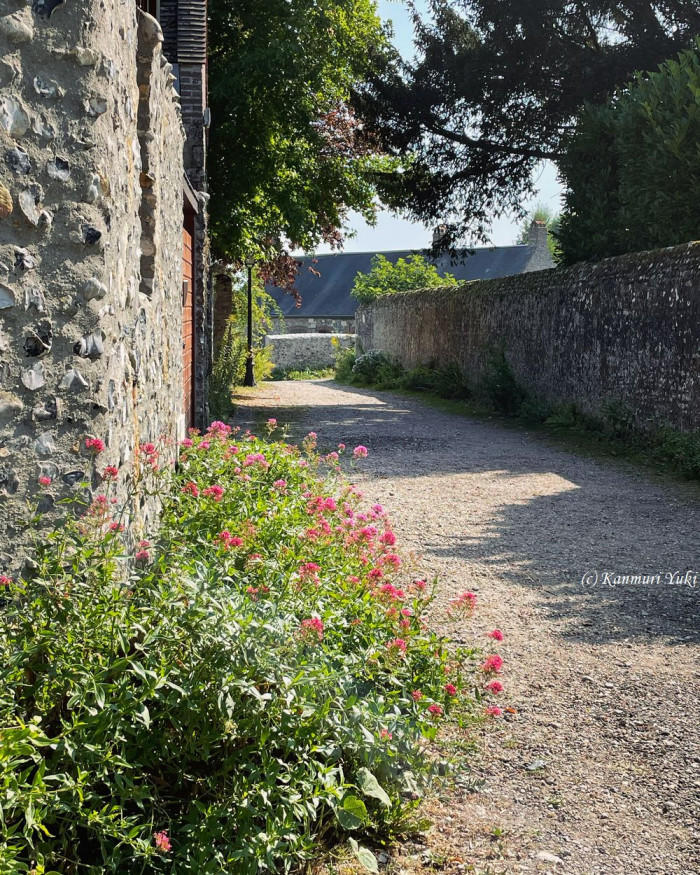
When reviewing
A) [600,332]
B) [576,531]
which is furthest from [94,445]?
[600,332]

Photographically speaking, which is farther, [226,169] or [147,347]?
[226,169]

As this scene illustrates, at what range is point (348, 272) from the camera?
5394cm

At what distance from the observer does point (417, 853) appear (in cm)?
277

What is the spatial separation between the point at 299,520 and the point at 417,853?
1952 mm

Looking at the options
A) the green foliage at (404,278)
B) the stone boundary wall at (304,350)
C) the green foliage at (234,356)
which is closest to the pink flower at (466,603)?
the green foliage at (234,356)

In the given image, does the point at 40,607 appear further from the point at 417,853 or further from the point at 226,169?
the point at 226,169

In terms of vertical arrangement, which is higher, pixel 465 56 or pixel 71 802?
pixel 465 56

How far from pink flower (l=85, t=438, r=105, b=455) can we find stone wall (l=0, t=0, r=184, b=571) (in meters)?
0.02

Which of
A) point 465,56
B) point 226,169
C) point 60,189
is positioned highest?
point 465,56

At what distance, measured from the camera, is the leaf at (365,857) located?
252 cm

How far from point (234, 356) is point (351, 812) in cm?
1619

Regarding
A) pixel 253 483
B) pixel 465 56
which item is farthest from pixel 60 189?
pixel 465 56

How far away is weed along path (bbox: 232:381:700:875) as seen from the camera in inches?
114

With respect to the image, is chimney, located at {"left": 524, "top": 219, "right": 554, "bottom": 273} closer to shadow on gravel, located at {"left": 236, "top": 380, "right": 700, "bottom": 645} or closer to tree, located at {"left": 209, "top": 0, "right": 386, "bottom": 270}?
tree, located at {"left": 209, "top": 0, "right": 386, "bottom": 270}
